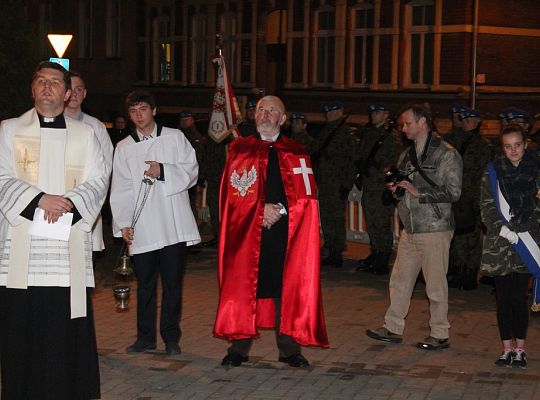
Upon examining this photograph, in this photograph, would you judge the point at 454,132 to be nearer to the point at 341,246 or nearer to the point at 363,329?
the point at 341,246

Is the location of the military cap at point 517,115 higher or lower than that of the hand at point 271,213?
higher

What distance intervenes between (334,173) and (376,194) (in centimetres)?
72

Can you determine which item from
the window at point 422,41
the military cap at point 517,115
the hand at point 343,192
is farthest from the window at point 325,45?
the military cap at point 517,115

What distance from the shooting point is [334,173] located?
46.1 feet

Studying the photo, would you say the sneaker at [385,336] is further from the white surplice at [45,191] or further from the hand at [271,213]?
the white surplice at [45,191]

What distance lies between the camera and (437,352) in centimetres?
952

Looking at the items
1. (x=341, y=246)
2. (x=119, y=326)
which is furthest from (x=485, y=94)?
(x=119, y=326)

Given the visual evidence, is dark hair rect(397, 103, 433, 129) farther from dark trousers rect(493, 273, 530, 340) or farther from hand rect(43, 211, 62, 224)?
hand rect(43, 211, 62, 224)

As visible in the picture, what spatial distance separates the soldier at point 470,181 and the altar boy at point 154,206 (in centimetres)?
379

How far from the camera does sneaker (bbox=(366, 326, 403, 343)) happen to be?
984cm

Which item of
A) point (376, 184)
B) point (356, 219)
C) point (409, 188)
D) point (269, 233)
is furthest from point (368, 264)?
point (269, 233)

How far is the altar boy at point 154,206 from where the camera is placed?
9.20 metres

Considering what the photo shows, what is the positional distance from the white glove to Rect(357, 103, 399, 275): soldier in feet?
14.7

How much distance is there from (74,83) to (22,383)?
3.18 m
